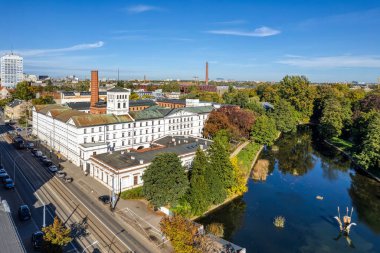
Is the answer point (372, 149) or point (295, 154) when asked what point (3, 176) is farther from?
point (372, 149)

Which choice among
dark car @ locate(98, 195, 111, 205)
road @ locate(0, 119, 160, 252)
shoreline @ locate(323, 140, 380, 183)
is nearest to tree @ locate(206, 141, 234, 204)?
road @ locate(0, 119, 160, 252)

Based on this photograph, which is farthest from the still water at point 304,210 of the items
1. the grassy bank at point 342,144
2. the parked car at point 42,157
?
the parked car at point 42,157

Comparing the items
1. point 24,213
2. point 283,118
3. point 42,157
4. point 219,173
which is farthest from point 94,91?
point 283,118

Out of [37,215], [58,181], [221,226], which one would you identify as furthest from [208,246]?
[58,181]

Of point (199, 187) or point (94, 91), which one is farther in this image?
point (94, 91)

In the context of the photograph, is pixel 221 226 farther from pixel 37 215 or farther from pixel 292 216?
pixel 37 215

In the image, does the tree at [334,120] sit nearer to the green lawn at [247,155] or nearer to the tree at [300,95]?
the tree at [300,95]

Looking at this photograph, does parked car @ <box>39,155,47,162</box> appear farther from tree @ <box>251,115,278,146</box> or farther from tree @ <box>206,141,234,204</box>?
tree @ <box>251,115,278,146</box>
